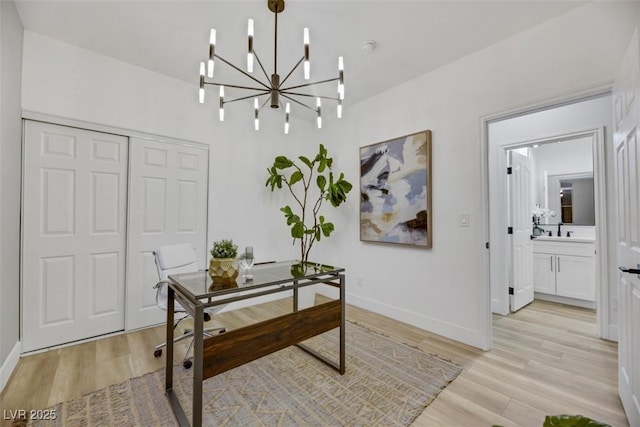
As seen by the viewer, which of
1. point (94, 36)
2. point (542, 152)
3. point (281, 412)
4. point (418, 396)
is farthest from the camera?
point (542, 152)

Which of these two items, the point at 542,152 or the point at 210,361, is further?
the point at 542,152

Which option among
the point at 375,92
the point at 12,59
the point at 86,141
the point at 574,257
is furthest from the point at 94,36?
the point at 574,257

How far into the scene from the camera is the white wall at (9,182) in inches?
73.9

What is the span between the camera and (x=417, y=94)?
119 inches

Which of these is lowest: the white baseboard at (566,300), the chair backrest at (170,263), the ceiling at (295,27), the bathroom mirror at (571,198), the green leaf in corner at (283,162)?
the white baseboard at (566,300)

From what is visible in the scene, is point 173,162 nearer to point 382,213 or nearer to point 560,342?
point 382,213

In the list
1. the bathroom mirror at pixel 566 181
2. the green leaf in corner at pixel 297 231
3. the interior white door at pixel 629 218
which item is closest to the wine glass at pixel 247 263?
the green leaf in corner at pixel 297 231

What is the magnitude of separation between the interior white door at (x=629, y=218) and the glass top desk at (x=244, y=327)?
1.65 meters

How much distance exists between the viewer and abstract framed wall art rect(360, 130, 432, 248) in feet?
9.55

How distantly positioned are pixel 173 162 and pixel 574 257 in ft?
17.2

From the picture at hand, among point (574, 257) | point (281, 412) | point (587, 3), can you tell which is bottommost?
point (281, 412)

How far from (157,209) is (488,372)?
3.42 metres

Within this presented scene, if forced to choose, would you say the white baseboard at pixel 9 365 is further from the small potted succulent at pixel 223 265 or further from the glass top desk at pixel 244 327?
the small potted succulent at pixel 223 265

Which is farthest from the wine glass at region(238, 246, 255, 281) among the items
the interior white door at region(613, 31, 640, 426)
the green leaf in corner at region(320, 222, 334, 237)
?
the interior white door at region(613, 31, 640, 426)
